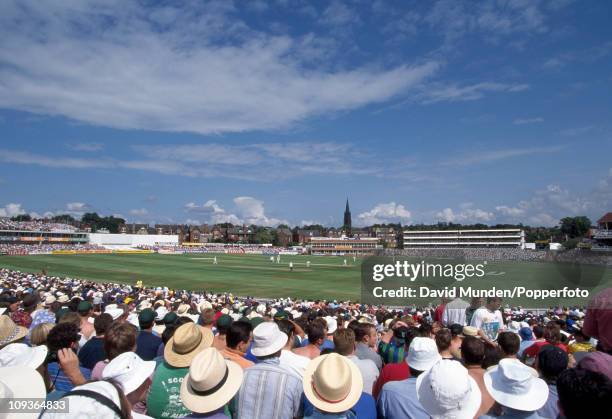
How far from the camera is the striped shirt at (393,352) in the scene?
21.6ft

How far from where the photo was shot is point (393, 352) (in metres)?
6.69

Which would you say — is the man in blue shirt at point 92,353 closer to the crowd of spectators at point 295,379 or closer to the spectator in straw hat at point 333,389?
the crowd of spectators at point 295,379

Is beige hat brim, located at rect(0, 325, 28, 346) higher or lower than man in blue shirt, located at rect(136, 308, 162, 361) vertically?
higher

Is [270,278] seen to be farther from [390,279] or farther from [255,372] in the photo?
[255,372]

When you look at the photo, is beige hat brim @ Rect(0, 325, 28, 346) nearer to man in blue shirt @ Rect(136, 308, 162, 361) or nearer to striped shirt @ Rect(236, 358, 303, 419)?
man in blue shirt @ Rect(136, 308, 162, 361)

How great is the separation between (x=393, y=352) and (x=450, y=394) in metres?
3.58

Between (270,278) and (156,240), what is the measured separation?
4593 inches

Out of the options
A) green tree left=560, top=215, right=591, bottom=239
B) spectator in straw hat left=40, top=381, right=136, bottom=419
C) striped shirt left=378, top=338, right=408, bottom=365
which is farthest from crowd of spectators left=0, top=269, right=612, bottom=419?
green tree left=560, top=215, right=591, bottom=239

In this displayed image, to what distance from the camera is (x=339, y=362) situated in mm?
3568

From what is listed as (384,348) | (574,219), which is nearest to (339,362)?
(384,348)

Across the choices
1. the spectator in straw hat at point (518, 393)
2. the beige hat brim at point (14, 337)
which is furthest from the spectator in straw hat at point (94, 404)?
the beige hat brim at point (14, 337)

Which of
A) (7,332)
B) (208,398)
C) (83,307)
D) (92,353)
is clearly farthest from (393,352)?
(83,307)

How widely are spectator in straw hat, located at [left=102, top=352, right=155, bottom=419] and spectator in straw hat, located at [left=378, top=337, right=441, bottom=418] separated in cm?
222

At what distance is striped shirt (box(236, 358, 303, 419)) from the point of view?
3910 mm
